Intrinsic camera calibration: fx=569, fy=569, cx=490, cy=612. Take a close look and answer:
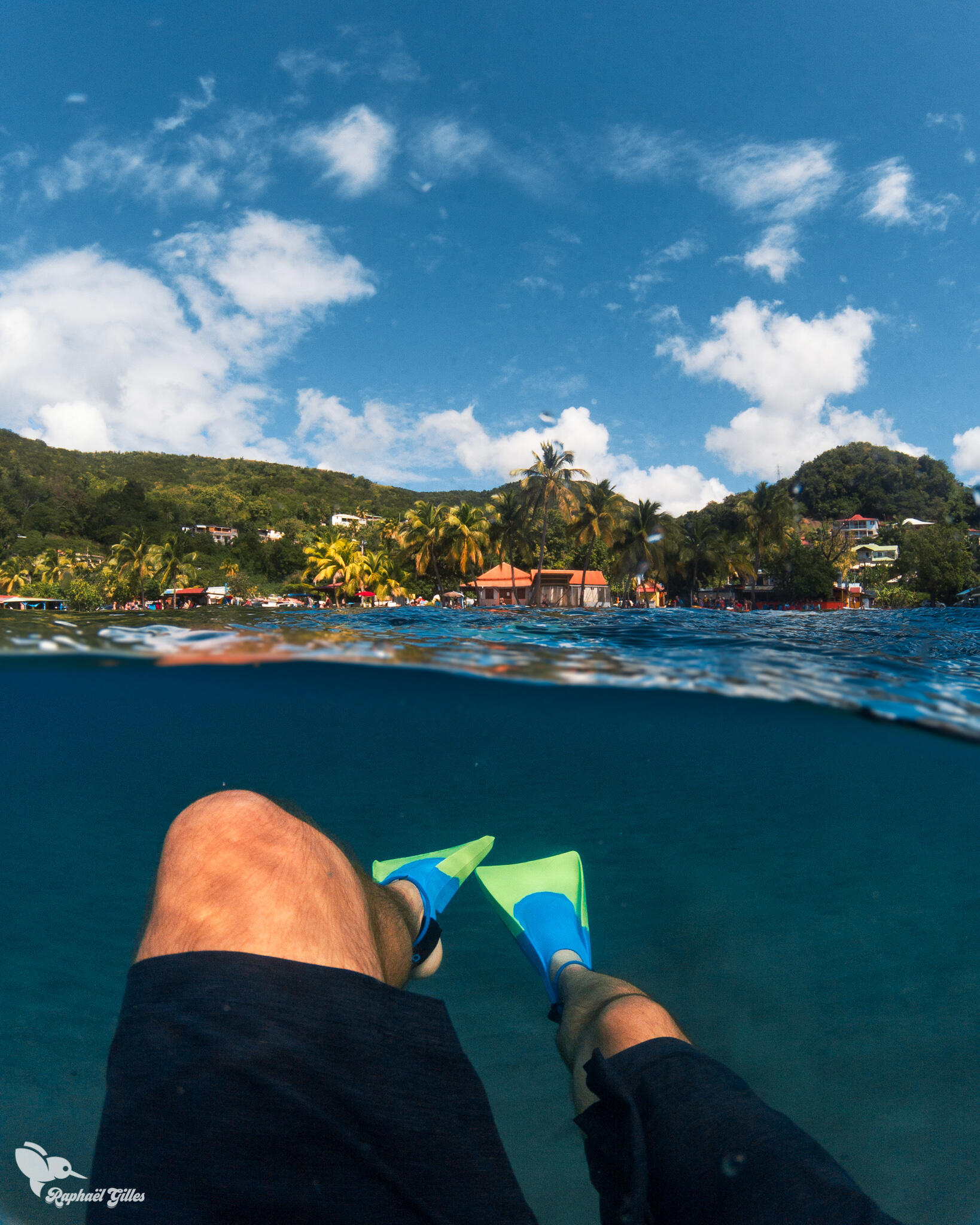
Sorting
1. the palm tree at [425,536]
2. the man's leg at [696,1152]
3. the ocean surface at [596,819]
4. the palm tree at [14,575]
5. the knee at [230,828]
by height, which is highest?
the palm tree at [425,536]

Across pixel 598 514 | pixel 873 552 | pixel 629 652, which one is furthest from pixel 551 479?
pixel 873 552

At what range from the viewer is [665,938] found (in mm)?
4371

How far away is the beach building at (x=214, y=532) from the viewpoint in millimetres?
44250

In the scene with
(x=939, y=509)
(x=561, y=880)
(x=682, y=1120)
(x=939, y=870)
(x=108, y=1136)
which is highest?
(x=939, y=509)

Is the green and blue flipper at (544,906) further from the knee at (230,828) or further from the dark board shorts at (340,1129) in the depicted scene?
the knee at (230,828)

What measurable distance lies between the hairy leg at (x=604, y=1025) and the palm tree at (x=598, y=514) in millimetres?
43579

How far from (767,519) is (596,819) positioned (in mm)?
51502

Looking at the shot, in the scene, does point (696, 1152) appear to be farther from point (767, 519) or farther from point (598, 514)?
point (767, 519)

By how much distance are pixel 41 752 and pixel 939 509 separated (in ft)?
326

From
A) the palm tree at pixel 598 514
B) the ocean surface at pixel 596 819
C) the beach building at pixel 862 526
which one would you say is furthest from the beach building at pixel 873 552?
the ocean surface at pixel 596 819

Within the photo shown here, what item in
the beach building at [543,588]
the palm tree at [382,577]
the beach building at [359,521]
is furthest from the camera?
the beach building at [359,521]

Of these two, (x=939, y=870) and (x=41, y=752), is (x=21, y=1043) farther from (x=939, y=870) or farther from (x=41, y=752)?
(x=939, y=870)

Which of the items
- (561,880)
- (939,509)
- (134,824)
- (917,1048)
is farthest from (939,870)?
(939,509)

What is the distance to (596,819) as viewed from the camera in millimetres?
9250
